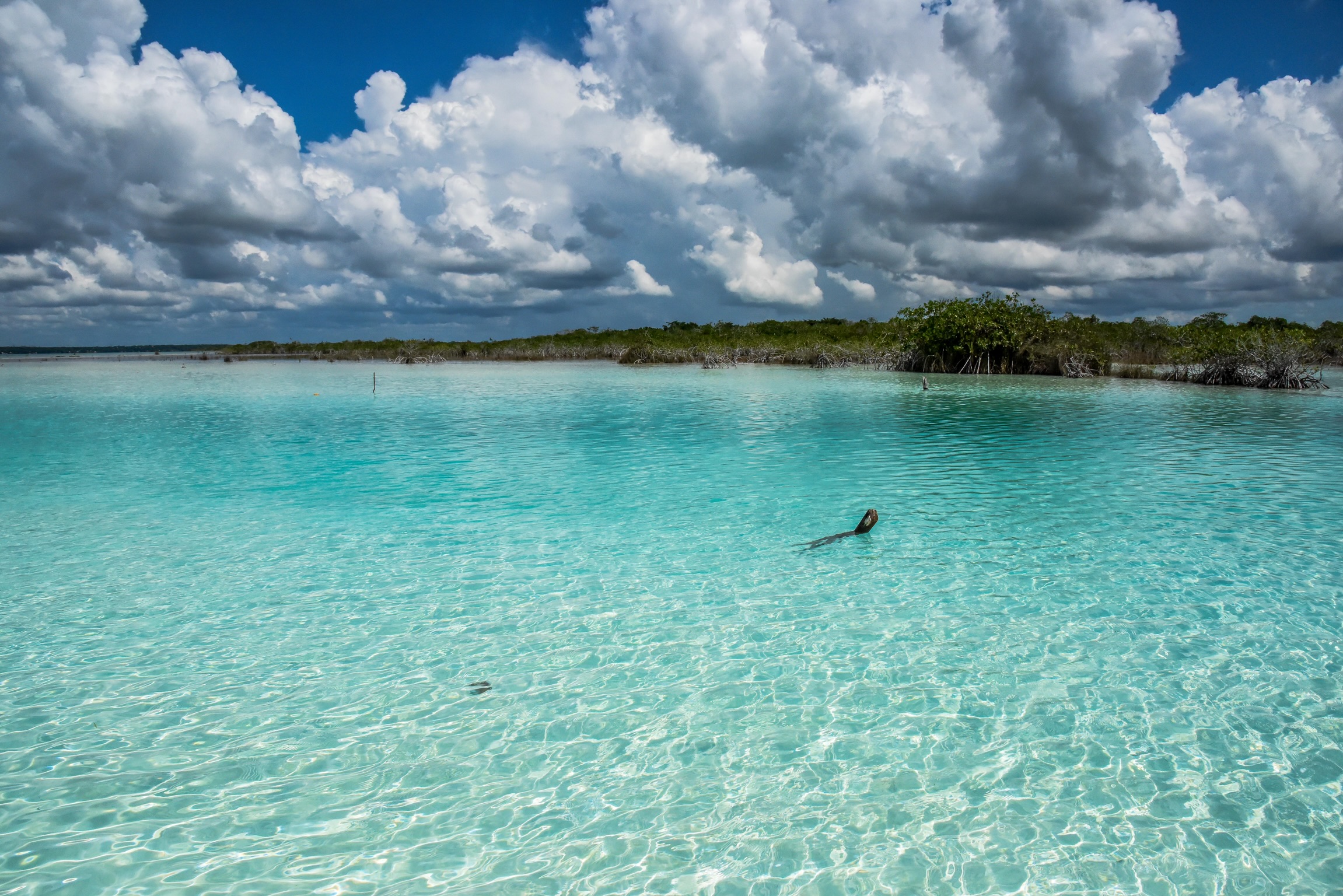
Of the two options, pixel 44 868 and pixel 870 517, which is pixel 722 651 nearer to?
pixel 870 517

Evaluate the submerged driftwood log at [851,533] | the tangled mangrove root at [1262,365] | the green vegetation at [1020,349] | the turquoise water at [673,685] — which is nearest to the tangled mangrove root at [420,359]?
the green vegetation at [1020,349]

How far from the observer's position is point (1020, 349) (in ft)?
145

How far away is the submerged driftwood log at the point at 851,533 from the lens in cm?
830

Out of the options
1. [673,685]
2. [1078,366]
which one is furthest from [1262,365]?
[673,685]

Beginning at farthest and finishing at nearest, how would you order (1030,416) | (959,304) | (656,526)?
(959,304), (1030,416), (656,526)

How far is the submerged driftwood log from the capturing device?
830 centimetres

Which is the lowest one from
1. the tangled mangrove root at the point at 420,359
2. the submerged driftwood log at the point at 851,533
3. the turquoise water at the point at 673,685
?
the turquoise water at the point at 673,685

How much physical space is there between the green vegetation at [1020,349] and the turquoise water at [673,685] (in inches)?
1052

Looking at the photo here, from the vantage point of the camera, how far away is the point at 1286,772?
159 inches

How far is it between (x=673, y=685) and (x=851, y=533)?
159 inches

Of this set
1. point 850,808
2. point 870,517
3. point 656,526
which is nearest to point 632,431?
point 656,526

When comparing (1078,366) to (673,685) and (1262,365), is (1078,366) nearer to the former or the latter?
(1262,365)

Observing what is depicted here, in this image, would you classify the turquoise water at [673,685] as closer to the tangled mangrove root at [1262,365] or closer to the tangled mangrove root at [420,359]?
the tangled mangrove root at [1262,365]

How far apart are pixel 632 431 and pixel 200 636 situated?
13.0 m
